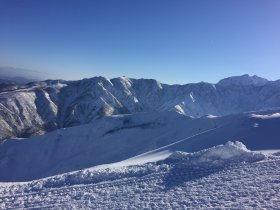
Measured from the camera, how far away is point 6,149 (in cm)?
7006

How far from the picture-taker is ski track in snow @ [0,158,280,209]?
1567cm

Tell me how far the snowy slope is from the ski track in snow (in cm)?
3153

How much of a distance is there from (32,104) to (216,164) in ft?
470

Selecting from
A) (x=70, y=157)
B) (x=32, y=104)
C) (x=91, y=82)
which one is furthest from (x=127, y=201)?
(x=91, y=82)

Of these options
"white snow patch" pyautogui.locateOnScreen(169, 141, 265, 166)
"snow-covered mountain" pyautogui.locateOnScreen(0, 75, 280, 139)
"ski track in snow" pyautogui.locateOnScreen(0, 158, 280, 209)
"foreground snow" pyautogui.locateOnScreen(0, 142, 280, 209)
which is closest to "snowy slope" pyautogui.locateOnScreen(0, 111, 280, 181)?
"white snow patch" pyautogui.locateOnScreen(169, 141, 265, 166)

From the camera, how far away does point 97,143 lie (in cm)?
6588

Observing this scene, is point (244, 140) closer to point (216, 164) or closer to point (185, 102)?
point (216, 164)

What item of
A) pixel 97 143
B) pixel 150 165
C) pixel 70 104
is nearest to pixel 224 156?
pixel 150 165

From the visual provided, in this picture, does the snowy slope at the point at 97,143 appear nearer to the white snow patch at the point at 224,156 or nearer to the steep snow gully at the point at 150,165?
the steep snow gully at the point at 150,165

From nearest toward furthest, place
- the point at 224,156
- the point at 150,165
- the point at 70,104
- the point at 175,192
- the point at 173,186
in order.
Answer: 1. the point at 175,192
2. the point at 173,186
3. the point at 224,156
4. the point at 150,165
5. the point at 70,104

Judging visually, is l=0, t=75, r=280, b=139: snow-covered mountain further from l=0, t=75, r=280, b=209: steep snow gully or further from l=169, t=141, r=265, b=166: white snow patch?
l=169, t=141, r=265, b=166: white snow patch

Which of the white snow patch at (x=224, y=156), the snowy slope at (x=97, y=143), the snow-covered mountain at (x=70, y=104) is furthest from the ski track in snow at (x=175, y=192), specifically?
the snow-covered mountain at (x=70, y=104)

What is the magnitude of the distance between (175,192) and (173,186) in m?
0.74

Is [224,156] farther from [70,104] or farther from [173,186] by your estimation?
[70,104]
